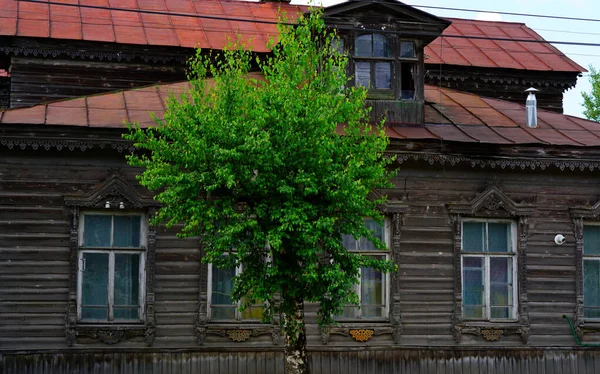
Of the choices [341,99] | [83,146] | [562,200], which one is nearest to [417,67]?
[562,200]

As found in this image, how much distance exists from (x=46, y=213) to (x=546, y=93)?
11650 mm

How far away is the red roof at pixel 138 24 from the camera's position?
1816cm

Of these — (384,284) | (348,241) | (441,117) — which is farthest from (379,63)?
(384,284)

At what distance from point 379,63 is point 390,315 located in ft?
14.7

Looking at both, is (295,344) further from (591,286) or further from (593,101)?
(593,101)

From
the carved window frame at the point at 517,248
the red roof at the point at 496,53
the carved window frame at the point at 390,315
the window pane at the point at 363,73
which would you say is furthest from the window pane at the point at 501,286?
the red roof at the point at 496,53

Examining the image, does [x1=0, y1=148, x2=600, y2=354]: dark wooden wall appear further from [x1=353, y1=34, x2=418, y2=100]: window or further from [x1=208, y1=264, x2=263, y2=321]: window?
[x1=353, y1=34, x2=418, y2=100]: window

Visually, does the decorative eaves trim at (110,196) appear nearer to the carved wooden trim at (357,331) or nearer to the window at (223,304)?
the window at (223,304)

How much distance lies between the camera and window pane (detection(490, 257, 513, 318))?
53.4ft

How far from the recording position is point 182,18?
2016 centimetres

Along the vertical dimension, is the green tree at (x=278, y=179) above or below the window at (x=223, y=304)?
above

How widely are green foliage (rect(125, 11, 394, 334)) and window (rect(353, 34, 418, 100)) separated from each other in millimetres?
4017

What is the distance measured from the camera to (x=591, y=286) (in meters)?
16.8

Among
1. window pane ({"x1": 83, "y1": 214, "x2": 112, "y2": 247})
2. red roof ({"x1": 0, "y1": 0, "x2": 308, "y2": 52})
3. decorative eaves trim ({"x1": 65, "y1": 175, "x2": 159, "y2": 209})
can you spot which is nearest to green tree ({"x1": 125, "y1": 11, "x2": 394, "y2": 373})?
decorative eaves trim ({"x1": 65, "y1": 175, "x2": 159, "y2": 209})
